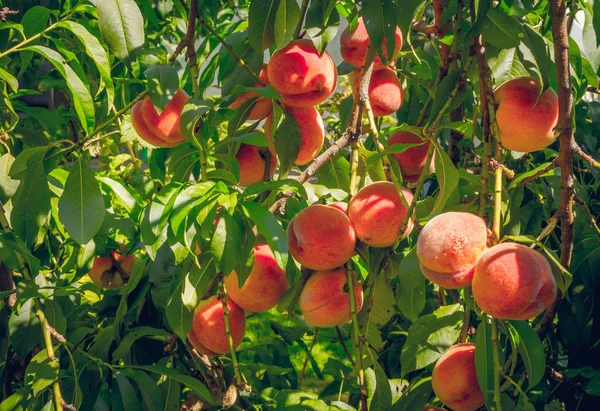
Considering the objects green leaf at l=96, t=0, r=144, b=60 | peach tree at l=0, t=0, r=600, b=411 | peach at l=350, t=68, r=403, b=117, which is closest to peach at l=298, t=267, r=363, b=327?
peach tree at l=0, t=0, r=600, b=411

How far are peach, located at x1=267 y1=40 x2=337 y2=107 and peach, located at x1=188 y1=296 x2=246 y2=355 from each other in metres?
0.34

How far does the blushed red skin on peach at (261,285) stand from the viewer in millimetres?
1110

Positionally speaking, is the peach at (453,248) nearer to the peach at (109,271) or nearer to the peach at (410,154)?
the peach at (410,154)

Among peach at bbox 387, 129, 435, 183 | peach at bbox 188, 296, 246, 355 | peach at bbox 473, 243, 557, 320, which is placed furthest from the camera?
peach at bbox 387, 129, 435, 183

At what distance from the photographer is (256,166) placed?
1.20 metres

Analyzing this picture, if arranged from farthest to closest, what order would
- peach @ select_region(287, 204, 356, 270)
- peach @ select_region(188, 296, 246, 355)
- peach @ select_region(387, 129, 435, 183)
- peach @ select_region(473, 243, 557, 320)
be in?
peach @ select_region(387, 129, 435, 183) < peach @ select_region(188, 296, 246, 355) < peach @ select_region(287, 204, 356, 270) < peach @ select_region(473, 243, 557, 320)

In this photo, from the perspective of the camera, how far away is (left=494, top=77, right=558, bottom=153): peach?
1060 mm

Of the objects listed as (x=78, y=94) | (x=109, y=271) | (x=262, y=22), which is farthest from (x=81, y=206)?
(x=109, y=271)

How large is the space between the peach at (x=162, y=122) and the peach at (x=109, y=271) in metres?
0.87

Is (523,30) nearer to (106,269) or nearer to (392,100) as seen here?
(392,100)

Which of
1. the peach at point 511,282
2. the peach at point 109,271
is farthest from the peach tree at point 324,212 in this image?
the peach at point 109,271

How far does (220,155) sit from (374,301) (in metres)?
0.36

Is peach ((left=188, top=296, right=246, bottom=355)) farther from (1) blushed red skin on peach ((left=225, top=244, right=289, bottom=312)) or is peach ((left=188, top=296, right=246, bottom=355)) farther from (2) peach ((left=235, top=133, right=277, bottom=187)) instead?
(2) peach ((left=235, top=133, right=277, bottom=187))

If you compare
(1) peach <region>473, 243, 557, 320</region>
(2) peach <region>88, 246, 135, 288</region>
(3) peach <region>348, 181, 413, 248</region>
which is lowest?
(2) peach <region>88, 246, 135, 288</region>
